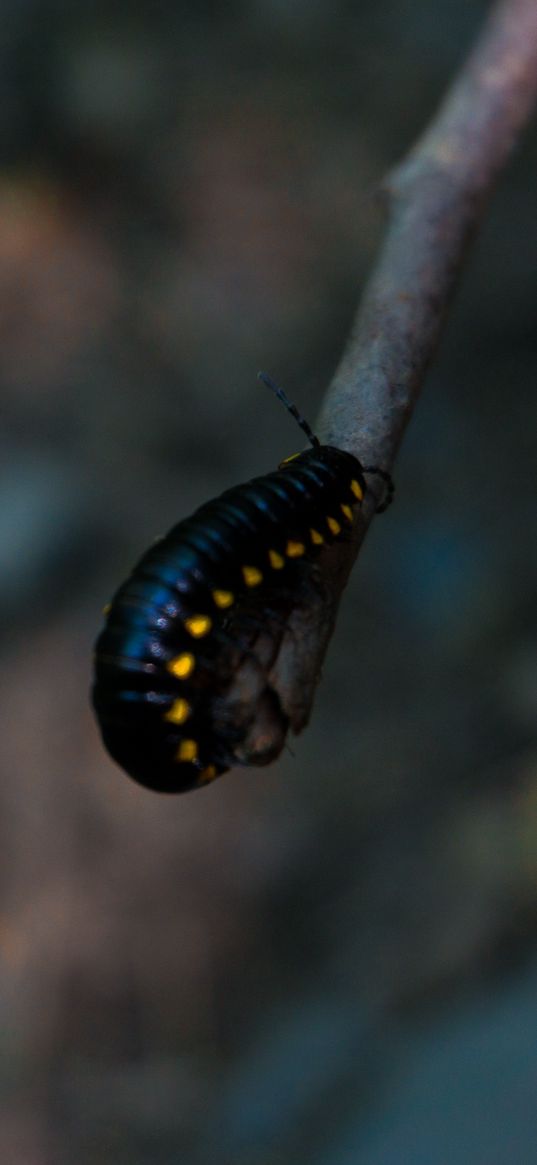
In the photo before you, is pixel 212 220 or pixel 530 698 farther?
pixel 212 220

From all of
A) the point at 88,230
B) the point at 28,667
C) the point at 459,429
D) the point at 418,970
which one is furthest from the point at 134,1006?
the point at 88,230

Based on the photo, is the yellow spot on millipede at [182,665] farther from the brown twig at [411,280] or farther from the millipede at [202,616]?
the brown twig at [411,280]

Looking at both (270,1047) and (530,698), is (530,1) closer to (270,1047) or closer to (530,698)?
(530,698)

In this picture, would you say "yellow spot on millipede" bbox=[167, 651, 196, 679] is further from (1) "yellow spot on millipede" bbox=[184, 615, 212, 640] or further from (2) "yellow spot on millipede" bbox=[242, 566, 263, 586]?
(2) "yellow spot on millipede" bbox=[242, 566, 263, 586]

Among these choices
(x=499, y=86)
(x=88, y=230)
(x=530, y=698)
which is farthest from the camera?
(x=88, y=230)

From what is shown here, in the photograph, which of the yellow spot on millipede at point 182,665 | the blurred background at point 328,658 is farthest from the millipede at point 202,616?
the blurred background at point 328,658

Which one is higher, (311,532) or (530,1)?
(530,1)

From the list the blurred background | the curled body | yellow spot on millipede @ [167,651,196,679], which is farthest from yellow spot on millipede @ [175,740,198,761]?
the blurred background

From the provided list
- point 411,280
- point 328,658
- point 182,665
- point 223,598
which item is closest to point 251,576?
point 223,598
